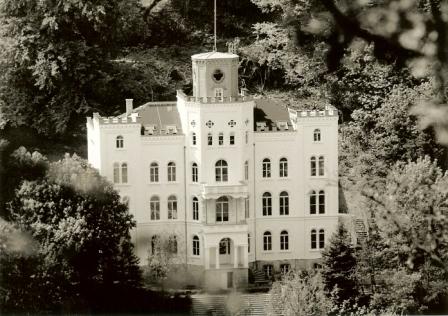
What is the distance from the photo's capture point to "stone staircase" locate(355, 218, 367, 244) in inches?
1695

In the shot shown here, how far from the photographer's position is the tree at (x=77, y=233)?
126 feet

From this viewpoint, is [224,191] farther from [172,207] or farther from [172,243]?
[172,243]

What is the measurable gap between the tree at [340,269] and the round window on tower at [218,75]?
7.89 m

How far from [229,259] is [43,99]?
1340 cm

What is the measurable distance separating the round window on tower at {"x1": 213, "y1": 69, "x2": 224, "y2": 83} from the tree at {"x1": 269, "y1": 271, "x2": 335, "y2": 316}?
8.51 metres

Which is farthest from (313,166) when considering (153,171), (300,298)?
(300,298)

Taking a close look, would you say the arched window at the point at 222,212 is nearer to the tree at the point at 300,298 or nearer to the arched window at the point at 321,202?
the arched window at the point at 321,202

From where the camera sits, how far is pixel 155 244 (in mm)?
44875

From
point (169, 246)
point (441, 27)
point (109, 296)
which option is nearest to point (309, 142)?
point (169, 246)

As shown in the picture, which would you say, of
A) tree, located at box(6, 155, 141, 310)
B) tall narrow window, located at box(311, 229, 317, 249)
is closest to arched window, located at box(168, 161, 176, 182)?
tree, located at box(6, 155, 141, 310)

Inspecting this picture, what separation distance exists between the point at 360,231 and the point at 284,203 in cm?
346

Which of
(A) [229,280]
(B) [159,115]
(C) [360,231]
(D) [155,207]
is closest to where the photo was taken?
(A) [229,280]

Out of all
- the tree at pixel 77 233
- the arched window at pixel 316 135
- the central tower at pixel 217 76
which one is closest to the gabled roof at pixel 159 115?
the central tower at pixel 217 76

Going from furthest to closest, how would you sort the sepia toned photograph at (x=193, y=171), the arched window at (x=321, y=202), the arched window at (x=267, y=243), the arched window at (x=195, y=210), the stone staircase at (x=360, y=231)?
the arched window at (x=267, y=243), the arched window at (x=321, y=202), the arched window at (x=195, y=210), the stone staircase at (x=360, y=231), the sepia toned photograph at (x=193, y=171)
